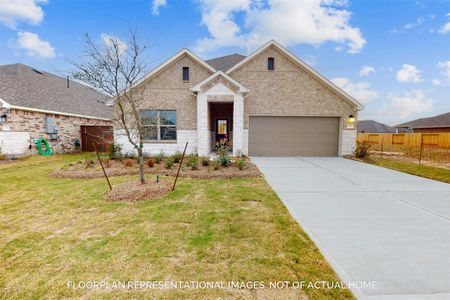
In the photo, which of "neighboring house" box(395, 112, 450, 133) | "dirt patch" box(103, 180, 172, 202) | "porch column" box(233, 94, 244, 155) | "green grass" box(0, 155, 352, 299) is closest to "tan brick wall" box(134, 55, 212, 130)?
"porch column" box(233, 94, 244, 155)

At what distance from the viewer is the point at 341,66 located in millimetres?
18656

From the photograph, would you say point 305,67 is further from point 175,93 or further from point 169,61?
point 169,61

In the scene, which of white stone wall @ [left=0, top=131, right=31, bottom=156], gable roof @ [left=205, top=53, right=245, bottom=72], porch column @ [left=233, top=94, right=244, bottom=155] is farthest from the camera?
gable roof @ [left=205, top=53, right=245, bottom=72]

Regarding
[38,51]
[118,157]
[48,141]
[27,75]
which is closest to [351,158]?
[118,157]

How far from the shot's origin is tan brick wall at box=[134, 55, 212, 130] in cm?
1217

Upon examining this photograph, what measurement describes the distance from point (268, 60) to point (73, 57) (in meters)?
→ 9.89

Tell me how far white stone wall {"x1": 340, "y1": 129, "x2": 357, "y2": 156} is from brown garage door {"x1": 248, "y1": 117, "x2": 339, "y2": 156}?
383 millimetres

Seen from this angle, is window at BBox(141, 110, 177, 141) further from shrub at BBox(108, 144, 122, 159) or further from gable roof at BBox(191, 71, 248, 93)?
gable roof at BBox(191, 71, 248, 93)

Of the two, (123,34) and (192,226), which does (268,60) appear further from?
(192,226)

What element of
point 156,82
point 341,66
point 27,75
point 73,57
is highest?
point 341,66

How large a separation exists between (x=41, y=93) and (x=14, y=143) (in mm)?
5011

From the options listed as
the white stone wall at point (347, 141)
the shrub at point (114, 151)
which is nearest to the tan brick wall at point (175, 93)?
the shrub at point (114, 151)

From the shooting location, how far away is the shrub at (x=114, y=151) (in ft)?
35.7

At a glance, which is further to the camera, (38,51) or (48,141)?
(38,51)
